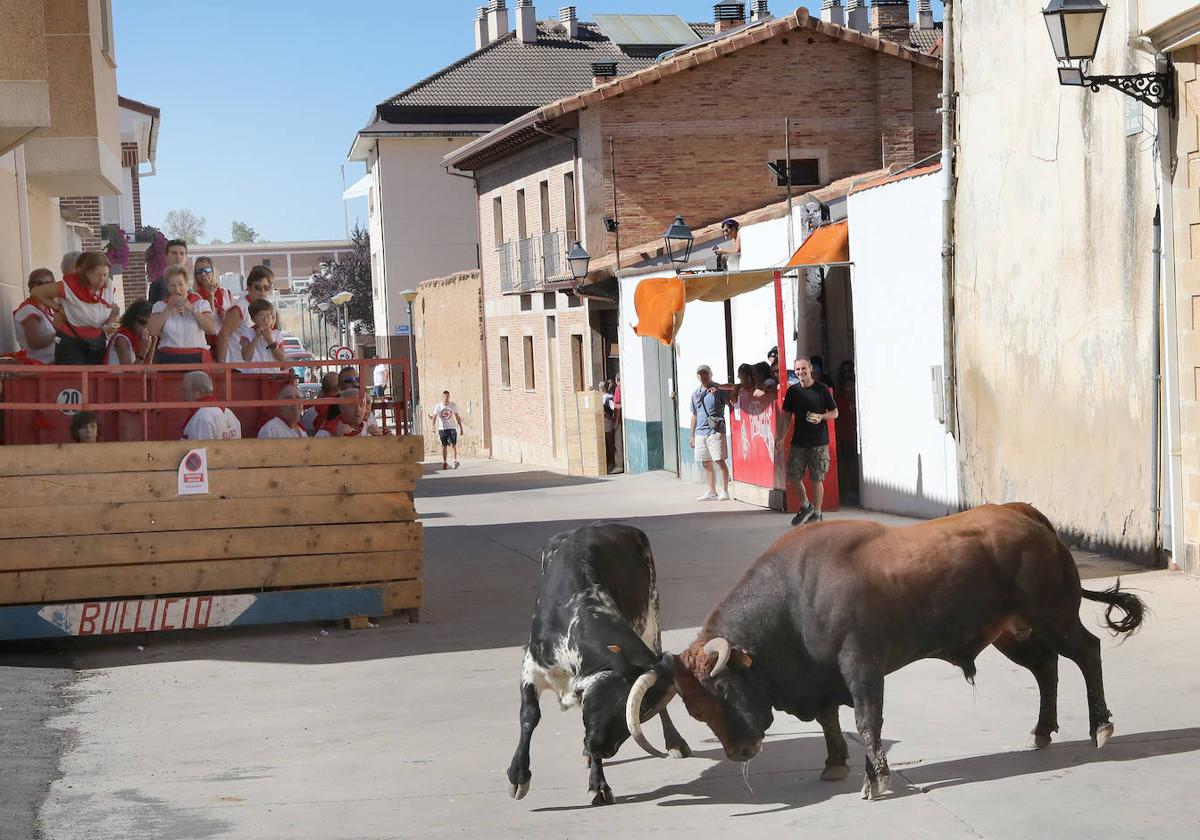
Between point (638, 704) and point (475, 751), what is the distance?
1.93 metres

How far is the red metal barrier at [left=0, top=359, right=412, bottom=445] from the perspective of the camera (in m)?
11.0

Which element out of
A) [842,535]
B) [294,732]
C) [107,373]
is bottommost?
[294,732]

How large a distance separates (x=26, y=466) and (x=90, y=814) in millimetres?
4638

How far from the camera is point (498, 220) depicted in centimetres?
3769

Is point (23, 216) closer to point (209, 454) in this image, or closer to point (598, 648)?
point (209, 454)

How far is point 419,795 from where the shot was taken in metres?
6.86

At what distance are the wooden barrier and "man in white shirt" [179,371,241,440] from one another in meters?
0.34

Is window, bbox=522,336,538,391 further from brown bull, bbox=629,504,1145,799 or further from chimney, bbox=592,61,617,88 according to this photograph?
brown bull, bbox=629,504,1145,799

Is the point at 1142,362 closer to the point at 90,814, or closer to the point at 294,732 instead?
the point at 294,732

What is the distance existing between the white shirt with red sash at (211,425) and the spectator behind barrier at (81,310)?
121 cm

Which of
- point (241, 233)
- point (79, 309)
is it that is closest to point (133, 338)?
point (79, 309)

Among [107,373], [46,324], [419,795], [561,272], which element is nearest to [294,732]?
[419,795]

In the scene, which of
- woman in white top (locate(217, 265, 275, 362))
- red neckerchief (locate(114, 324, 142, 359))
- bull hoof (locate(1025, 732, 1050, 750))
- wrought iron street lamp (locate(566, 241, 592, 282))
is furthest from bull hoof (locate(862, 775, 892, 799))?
wrought iron street lamp (locate(566, 241, 592, 282))

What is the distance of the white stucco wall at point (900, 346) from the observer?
53.3 feet
